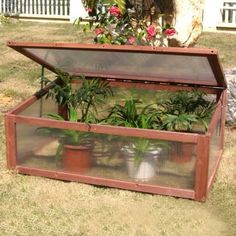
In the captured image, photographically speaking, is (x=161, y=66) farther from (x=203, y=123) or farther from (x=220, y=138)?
(x=220, y=138)

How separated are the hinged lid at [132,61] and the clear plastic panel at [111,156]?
31.0 inches

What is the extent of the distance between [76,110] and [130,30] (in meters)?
2.76

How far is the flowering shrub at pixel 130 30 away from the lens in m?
7.52

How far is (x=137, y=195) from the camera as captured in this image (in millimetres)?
5039

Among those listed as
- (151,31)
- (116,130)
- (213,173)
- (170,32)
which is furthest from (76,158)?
(170,32)

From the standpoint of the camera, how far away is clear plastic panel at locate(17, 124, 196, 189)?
486cm

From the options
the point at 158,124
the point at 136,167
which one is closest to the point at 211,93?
the point at 158,124

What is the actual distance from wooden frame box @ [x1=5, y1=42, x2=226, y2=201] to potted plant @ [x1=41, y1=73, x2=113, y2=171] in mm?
59

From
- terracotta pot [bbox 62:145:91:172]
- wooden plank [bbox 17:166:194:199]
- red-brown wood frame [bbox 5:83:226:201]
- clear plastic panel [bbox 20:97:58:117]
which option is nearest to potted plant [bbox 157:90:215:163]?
red-brown wood frame [bbox 5:83:226:201]

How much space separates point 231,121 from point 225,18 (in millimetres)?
8866

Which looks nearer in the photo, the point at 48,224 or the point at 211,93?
the point at 48,224

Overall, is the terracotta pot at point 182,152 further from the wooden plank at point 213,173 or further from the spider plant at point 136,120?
the wooden plank at point 213,173

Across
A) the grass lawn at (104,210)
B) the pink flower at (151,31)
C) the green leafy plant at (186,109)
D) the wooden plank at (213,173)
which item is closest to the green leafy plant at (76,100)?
the grass lawn at (104,210)

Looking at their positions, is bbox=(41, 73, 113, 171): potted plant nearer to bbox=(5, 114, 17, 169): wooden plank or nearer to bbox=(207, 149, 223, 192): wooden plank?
bbox=(5, 114, 17, 169): wooden plank
